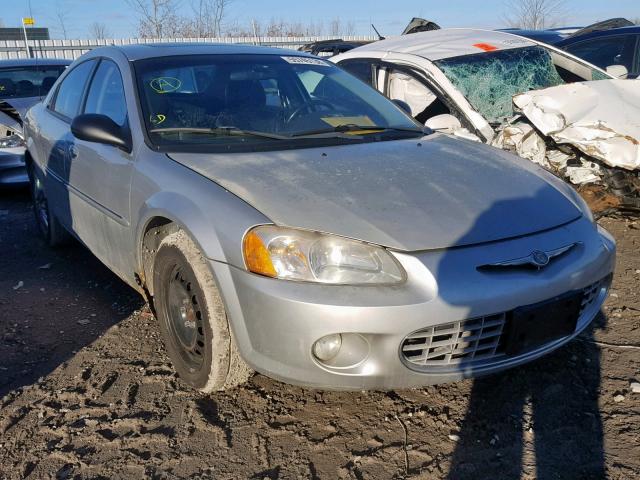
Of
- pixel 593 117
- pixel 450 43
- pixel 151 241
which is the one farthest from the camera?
→ pixel 450 43

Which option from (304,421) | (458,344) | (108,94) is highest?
(108,94)

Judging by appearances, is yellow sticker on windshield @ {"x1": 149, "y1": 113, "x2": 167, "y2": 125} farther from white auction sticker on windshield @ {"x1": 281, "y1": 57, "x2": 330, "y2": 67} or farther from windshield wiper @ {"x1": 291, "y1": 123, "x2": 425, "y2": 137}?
white auction sticker on windshield @ {"x1": 281, "y1": 57, "x2": 330, "y2": 67}

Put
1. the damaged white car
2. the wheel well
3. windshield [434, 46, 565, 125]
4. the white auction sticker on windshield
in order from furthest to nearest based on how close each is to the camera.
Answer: windshield [434, 46, 565, 125] < the damaged white car < the white auction sticker on windshield < the wheel well

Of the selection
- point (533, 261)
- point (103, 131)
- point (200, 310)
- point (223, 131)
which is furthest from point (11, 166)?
point (533, 261)

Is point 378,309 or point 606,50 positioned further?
point 606,50

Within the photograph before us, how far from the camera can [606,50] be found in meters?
6.91

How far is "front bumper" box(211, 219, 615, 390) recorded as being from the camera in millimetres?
2146

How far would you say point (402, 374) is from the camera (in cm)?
224

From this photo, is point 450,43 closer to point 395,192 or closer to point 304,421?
point 395,192

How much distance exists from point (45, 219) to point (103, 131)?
2160mm

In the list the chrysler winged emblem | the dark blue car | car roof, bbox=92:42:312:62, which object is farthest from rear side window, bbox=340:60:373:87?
the chrysler winged emblem

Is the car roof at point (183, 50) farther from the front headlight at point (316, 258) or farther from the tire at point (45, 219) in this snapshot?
the front headlight at point (316, 258)

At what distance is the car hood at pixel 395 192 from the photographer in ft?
7.62

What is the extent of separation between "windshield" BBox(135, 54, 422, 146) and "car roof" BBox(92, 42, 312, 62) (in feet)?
0.22
